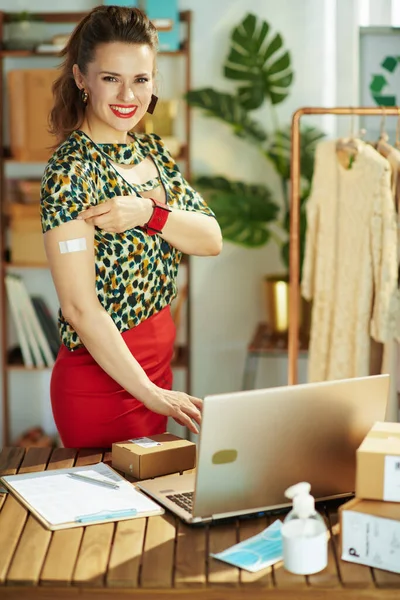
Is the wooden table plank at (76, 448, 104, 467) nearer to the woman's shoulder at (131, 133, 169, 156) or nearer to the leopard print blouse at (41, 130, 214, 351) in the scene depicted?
the leopard print blouse at (41, 130, 214, 351)

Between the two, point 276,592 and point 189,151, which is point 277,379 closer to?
point 189,151

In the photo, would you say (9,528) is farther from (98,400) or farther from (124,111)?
(124,111)

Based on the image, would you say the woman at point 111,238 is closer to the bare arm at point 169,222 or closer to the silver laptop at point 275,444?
the bare arm at point 169,222

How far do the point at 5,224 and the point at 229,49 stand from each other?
4.40 feet

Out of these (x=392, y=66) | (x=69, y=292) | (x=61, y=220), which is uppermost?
(x=392, y=66)

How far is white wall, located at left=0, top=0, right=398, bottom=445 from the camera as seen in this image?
4082 mm

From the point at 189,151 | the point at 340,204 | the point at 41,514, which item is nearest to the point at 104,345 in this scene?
the point at 41,514

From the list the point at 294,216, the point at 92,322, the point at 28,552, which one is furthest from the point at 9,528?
the point at 294,216

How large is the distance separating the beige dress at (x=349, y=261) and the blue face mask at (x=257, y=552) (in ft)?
5.38

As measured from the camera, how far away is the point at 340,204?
3.11m

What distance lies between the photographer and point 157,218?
2.07 metres

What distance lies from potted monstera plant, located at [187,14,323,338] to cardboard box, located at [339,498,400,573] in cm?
258

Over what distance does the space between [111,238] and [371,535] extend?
984 mm

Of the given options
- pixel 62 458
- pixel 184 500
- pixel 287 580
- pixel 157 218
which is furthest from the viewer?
pixel 157 218
